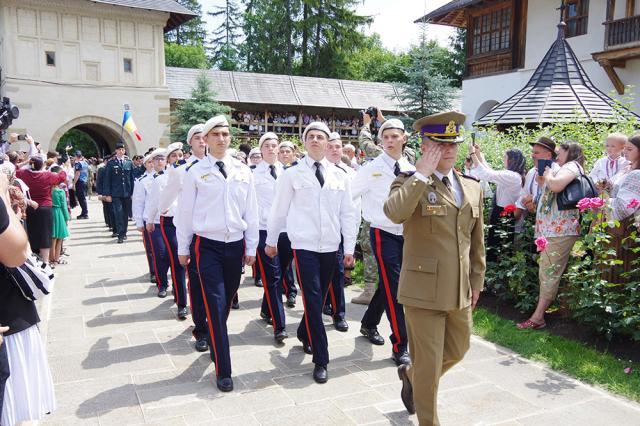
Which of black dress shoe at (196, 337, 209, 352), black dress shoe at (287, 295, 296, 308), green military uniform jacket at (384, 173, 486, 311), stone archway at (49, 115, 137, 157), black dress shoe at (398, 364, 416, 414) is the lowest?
black dress shoe at (287, 295, 296, 308)

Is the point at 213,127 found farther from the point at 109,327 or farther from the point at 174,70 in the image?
the point at 174,70

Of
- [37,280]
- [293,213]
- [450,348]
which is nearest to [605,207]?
[450,348]

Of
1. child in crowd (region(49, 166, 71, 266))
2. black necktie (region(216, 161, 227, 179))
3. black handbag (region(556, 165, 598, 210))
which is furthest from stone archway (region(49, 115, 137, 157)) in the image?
black handbag (region(556, 165, 598, 210))

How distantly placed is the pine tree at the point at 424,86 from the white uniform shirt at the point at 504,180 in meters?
15.3

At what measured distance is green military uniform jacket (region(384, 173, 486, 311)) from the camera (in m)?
3.38

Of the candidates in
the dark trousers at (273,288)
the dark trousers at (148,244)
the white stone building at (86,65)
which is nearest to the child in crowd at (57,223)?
the dark trousers at (148,244)

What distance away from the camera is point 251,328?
626 centimetres

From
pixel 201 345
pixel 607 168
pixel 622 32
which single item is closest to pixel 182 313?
pixel 201 345

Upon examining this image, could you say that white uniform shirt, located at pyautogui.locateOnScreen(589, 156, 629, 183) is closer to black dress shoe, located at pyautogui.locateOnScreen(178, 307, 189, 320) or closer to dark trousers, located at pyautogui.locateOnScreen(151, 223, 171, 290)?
black dress shoe, located at pyautogui.locateOnScreen(178, 307, 189, 320)

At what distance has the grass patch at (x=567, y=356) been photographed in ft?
14.9

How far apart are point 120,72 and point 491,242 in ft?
91.4

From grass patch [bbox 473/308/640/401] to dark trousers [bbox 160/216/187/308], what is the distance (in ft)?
11.4

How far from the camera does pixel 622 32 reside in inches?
707

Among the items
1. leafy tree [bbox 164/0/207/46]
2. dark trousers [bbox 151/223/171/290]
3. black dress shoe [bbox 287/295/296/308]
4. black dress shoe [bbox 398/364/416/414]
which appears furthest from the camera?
leafy tree [bbox 164/0/207/46]
